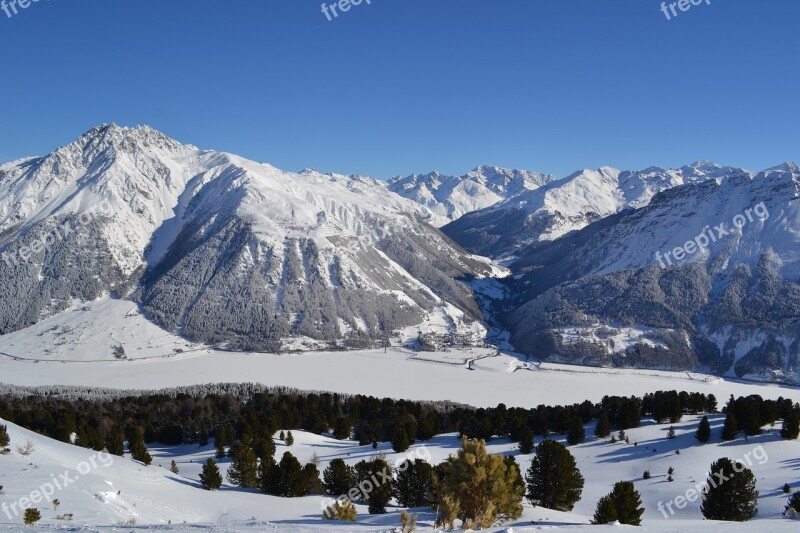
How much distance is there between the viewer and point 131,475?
4747cm

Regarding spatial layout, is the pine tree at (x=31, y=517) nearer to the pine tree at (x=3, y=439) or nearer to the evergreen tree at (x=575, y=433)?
the pine tree at (x=3, y=439)

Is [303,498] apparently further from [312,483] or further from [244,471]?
[244,471]

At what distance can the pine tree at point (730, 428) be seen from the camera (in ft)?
225

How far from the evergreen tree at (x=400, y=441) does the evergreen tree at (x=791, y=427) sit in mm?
44243

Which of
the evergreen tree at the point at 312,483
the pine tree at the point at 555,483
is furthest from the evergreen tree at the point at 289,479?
the pine tree at the point at 555,483

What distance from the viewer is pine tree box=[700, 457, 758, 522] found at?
4484 centimetres

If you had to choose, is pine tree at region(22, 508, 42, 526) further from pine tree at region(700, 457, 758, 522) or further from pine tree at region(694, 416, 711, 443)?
pine tree at region(694, 416, 711, 443)

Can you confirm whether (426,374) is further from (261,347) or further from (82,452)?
(82,452)

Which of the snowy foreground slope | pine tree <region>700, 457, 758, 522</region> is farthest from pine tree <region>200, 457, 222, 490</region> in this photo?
pine tree <region>700, 457, 758, 522</region>

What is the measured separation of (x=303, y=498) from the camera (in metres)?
50.6

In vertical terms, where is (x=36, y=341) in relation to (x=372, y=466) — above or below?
above

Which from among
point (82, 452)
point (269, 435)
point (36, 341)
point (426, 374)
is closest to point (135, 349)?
point (36, 341)

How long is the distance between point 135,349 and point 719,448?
165597mm

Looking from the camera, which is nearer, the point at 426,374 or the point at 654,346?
the point at 426,374
